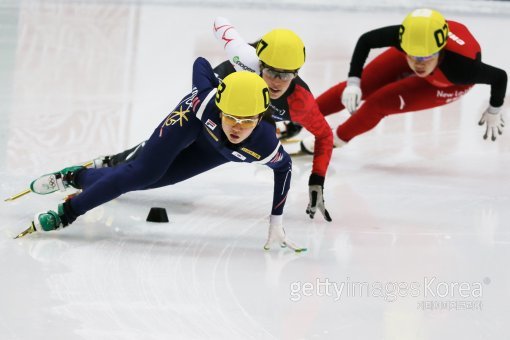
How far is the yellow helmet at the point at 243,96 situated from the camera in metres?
4.00

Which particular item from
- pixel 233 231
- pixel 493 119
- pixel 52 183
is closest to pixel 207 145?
pixel 233 231

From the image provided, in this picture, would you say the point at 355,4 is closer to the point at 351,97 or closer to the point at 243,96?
the point at 351,97

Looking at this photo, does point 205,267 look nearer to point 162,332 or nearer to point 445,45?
point 162,332

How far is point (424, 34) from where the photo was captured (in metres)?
5.14

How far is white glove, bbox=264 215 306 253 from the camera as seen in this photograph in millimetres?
4379

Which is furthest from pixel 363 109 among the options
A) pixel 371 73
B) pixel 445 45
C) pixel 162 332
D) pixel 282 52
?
pixel 162 332

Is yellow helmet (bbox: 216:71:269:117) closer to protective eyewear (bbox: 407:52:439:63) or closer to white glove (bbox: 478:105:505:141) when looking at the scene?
protective eyewear (bbox: 407:52:439:63)

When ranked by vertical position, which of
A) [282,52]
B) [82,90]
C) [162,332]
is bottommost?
[162,332]

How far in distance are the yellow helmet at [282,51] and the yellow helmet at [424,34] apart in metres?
0.80

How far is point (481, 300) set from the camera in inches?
156

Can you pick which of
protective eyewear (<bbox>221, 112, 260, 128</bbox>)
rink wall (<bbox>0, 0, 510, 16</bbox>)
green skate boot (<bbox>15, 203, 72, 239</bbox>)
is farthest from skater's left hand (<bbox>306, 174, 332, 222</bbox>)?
rink wall (<bbox>0, 0, 510, 16</bbox>)

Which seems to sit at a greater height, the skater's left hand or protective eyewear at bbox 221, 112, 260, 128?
protective eyewear at bbox 221, 112, 260, 128

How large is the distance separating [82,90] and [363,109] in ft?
6.73

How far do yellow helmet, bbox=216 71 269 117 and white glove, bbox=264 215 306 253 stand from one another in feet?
1.87
